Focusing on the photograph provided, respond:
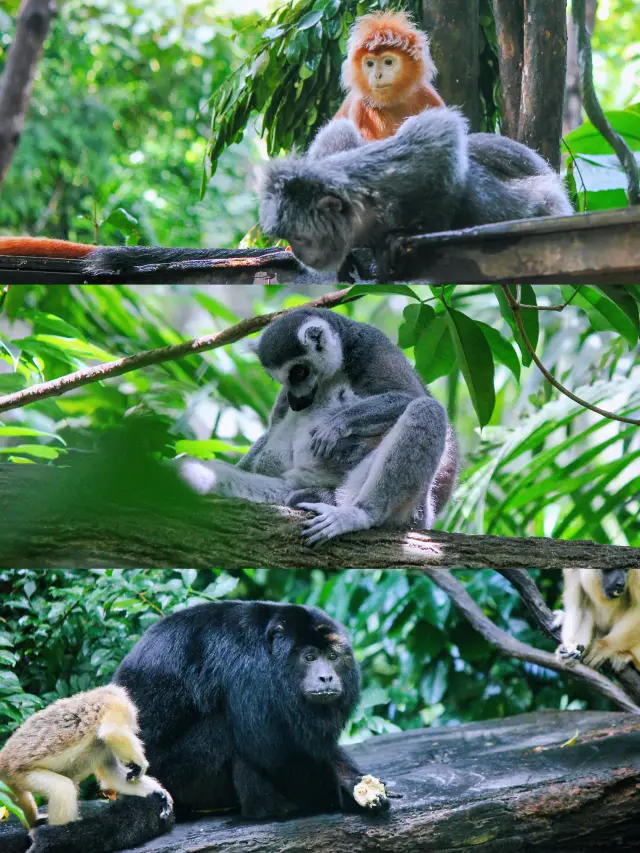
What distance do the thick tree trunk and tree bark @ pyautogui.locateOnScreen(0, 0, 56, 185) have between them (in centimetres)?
171

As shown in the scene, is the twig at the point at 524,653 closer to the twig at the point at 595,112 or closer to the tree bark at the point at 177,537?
the tree bark at the point at 177,537

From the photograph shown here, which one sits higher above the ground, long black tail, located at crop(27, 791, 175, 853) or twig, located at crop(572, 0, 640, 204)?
twig, located at crop(572, 0, 640, 204)

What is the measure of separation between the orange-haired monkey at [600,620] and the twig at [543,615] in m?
0.04

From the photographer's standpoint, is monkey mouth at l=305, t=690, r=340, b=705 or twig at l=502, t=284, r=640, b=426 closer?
twig at l=502, t=284, r=640, b=426

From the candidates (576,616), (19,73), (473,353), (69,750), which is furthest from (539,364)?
(576,616)

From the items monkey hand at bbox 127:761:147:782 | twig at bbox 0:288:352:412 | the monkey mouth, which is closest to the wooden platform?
twig at bbox 0:288:352:412

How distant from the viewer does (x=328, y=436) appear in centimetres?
225

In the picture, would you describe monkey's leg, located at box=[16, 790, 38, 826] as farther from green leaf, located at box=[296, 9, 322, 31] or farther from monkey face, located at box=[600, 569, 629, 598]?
green leaf, located at box=[296, 9, 322, 31]

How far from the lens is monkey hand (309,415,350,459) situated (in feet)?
7.32

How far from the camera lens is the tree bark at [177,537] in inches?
19.1

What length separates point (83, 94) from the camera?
7.07 meters

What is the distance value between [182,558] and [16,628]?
1425mm

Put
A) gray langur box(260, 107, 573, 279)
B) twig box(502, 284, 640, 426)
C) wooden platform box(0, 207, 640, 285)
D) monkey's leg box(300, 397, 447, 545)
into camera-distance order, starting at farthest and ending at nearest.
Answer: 1. twig box(502, 284, 640, 426)
2. monkey's leg box(300, 397, 447, 545)
3. gray langur box(260, 107, 573, 279)
4. wooden platform box(0, 207, 640, 285)

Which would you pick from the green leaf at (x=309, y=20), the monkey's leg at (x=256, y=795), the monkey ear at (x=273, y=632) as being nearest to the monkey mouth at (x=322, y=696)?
the monkey ear at (x=273, y=632)
